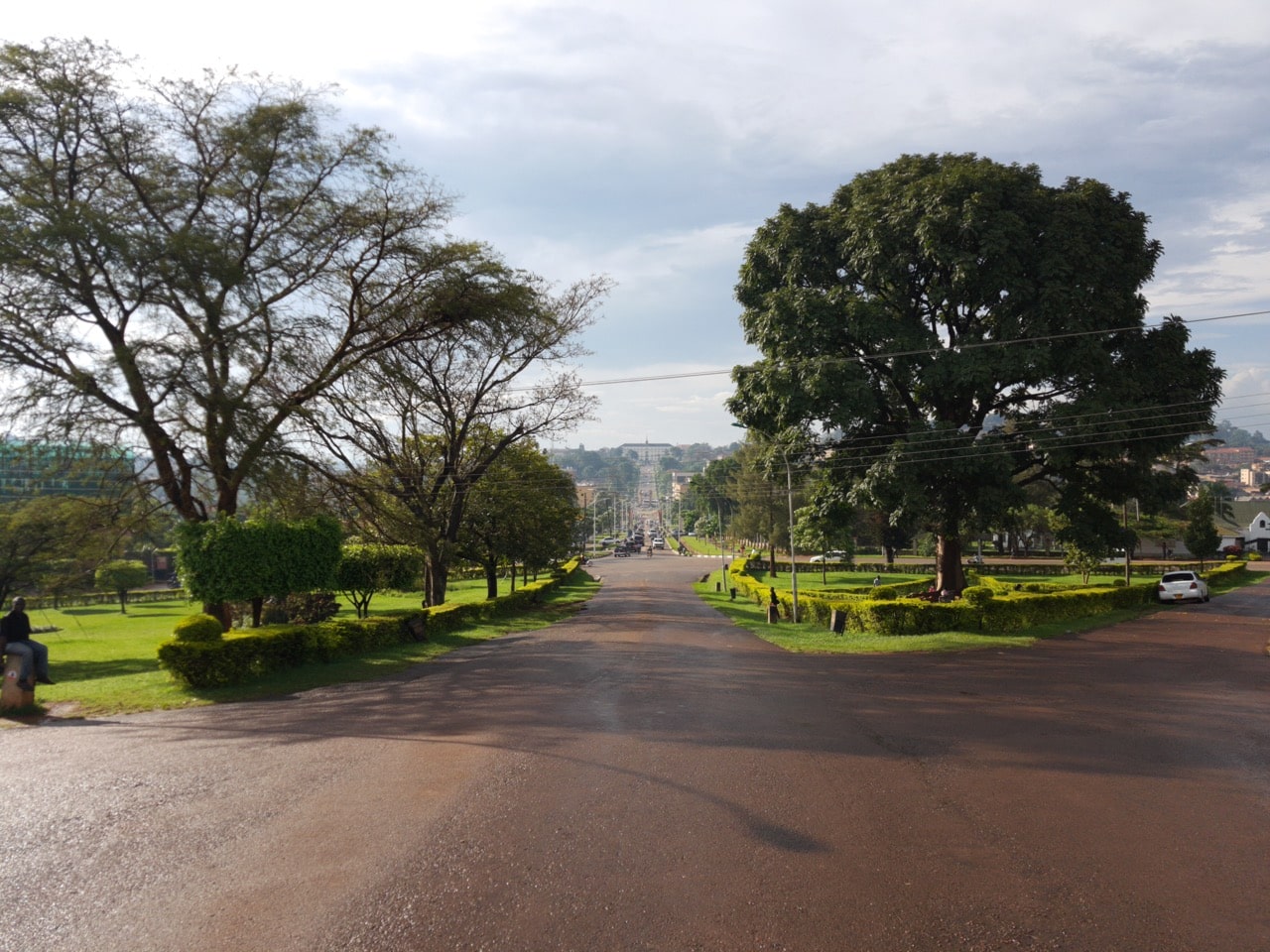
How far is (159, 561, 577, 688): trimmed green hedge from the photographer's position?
1444 cm

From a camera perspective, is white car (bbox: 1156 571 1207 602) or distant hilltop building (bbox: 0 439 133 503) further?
white car (bbox: 1156 571 1207 602)

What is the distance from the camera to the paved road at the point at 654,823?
5.00 meters

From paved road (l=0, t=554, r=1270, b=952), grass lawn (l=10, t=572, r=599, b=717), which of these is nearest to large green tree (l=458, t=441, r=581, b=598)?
grass lawn (l=10, t=572, r=599, b=717)

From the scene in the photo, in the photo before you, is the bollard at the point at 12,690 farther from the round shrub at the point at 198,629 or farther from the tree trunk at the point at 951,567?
the tree trunk at the point at 951,567

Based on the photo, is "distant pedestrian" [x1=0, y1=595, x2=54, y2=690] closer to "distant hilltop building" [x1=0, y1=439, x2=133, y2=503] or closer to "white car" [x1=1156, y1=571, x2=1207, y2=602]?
"distant hilltop building" [x1=0, y1=439, x2=133, y2=503]

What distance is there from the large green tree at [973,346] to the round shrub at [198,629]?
713 inches

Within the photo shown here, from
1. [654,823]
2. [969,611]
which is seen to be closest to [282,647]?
[654,823]

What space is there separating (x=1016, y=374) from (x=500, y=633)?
18269 mm

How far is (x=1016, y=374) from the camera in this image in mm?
25484

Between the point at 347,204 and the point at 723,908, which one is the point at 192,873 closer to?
the point at 723,908

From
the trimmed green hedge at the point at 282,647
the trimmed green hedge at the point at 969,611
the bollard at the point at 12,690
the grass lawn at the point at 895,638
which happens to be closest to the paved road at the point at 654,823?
the bollard at the point at 12,690

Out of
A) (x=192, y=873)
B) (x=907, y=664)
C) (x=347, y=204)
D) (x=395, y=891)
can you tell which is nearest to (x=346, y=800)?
(x=192, y=873)

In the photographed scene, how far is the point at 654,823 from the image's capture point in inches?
266

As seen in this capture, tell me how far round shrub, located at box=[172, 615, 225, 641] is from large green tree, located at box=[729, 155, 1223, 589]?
18.1 metres
